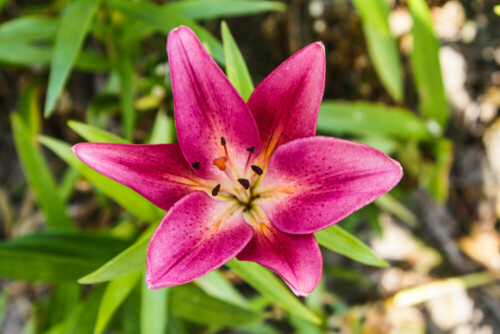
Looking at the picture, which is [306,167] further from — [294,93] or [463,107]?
[463,107]

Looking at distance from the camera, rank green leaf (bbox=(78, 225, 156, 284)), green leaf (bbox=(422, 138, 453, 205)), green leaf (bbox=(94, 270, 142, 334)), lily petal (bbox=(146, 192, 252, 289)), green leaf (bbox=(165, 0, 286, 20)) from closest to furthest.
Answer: lily petal (bbox=(146, 192, 252, 289)) → green leaf (bbox=(78, 225, 156, 284)) → green leaf (bbox=(94, 270, 142, 334)) → green leaf (bbox=(165, 0, 286, 20)) → green leaf (bbox=(422, 138, 453, 205))

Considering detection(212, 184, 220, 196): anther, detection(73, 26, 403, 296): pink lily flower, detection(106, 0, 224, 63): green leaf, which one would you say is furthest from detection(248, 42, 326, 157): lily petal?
detection(106, 0, 224, 63): green leaf

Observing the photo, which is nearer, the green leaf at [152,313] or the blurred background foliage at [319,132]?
the green leaf at [152,313]

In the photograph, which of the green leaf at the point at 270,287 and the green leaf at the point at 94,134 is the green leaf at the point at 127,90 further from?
the green leaf at the point at 270,287

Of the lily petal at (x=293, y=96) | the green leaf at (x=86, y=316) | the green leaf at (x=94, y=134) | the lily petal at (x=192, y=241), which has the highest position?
the lily petal at (x=293, y=96)

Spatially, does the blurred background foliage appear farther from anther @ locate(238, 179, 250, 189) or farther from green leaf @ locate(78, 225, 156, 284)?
anther @ locate(238, 179, 250, 189)

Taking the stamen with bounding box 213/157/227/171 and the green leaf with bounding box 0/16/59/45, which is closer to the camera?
the stamen with bounding box 213/157/227/171

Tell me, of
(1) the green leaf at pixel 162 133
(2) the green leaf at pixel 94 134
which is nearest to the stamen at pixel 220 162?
(2) the green leaf at pixel 94 134

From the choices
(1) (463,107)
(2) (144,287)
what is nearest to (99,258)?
(2) (144,287)
